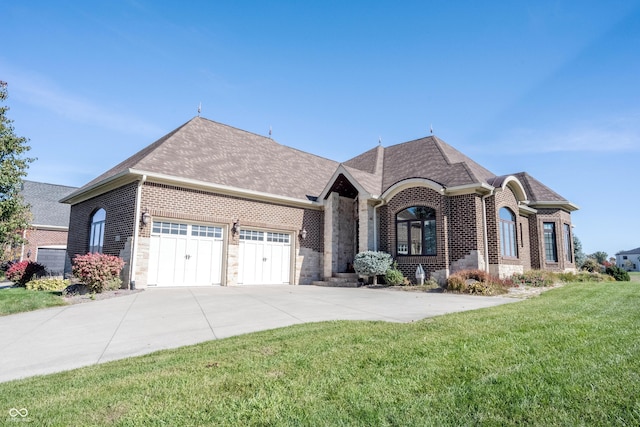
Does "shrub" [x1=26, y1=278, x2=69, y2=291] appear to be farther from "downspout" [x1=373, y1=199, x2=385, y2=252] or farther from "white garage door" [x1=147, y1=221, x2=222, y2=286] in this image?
"downspout" [x1=373, y1=199, x2=385, y2=252]

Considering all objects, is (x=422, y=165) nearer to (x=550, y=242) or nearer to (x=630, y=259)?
(x=550, y=242)

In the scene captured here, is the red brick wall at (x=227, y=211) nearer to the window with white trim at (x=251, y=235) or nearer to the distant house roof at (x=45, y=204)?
the window with white trim at (x=251, y=235)

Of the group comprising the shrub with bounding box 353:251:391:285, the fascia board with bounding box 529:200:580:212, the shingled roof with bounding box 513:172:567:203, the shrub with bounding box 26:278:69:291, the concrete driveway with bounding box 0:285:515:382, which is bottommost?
the concrete driveway with bounding box 0:285:515:382

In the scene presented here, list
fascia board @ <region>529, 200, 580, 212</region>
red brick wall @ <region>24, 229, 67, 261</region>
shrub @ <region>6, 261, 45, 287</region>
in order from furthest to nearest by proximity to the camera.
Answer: red brick wall @ <region>24, 229, 67, 261</region> → fascia board @ <region>529, 200, 580, 212</region> → shrub @ <region>6, 261, 45, 287</region>

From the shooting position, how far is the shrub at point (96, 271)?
10688 millimetres

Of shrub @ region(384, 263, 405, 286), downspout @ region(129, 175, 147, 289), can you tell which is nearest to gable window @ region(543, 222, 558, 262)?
shrub @ region(384, 263, 405, 286)

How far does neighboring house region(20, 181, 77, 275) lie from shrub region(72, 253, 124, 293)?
17.3 m

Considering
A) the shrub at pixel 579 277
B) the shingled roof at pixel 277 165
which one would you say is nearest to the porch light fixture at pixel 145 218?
the shingled roof at pixel 277 165

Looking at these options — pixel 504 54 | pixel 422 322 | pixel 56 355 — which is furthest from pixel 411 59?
pixel 56 355

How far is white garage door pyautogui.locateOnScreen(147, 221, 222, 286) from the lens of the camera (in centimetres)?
1295

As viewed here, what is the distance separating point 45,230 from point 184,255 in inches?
755

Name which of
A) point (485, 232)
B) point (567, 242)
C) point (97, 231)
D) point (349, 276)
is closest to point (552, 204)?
point (567, 242)

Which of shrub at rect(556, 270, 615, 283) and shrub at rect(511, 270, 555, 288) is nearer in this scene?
shrub at rect(511, 270, 555, 288)

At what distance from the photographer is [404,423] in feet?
8.58
